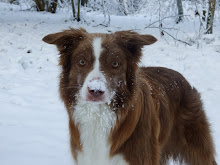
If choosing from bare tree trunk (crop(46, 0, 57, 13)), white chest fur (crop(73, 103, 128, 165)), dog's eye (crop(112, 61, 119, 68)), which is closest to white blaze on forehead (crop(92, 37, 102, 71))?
dog's eye (crop(112, 61, 119, 68))

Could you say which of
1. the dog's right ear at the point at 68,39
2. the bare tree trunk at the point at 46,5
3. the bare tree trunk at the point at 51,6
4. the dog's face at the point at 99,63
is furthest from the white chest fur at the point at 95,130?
the bare tree trunk at the point at 51,6

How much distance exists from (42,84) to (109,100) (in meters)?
4.45

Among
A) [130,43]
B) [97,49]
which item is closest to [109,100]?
[97,49]

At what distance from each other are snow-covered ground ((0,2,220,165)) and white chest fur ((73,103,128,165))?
1.02 m

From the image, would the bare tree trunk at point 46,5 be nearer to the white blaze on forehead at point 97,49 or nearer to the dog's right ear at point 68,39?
the dog's right ear at point 68,39

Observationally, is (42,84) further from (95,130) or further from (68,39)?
(95,130)

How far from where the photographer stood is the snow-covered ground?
402cm

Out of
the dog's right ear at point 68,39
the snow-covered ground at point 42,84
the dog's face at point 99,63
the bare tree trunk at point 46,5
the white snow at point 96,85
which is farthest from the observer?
the bare tree trunk at point 46,5

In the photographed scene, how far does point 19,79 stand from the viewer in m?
6.88

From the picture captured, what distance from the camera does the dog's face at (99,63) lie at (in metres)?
2.69

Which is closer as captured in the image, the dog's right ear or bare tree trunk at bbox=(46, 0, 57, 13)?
the dog's right ear

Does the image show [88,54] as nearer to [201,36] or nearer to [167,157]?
[167,157]

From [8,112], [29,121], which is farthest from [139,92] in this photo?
[8,112]

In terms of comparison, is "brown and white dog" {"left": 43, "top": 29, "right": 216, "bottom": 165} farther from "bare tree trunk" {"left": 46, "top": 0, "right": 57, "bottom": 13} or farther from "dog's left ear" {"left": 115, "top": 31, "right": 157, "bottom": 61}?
"bare tree trunk" {"left": 46, "top": 0, "right": 57, "bottom": 13}
